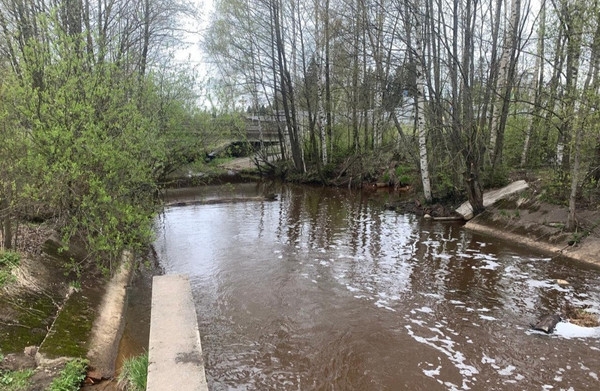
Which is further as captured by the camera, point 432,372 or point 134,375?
point 432,372

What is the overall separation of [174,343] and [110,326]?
1889 millimetres

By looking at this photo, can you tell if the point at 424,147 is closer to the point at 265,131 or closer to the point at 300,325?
the point at 300,325

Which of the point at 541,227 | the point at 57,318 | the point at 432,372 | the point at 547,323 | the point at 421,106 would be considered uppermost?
the point at 421,106

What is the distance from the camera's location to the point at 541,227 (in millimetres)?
10383

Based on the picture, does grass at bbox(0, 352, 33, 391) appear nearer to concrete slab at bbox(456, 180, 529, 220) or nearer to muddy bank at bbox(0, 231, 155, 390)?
muddy bank at bbox(0, 231, 155, 390)

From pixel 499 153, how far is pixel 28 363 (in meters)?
13.8

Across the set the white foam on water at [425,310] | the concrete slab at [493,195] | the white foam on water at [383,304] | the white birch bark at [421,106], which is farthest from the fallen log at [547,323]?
the white birch bark at [421,106]

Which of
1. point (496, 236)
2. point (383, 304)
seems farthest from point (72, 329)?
point (496, 236)

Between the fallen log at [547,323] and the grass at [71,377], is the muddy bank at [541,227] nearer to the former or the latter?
the fallen log at [547,323]

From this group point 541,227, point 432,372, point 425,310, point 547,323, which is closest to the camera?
point 432,372

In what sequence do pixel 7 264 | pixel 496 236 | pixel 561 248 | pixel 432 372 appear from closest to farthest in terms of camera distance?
pixel 432 372, pixel 7 264, pixel 561 248, pixel 496 236

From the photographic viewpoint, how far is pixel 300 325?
620 centimetres

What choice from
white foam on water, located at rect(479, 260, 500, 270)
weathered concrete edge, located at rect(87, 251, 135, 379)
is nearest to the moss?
weathered concrete edge, located at rect(87, 251, 135, 379)

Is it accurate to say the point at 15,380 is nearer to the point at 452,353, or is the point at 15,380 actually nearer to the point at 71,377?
the point at 71,377
